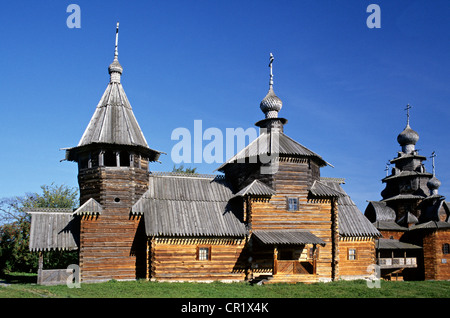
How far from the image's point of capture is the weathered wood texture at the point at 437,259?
123 ft

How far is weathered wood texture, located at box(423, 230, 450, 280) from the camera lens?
3747 centimetres

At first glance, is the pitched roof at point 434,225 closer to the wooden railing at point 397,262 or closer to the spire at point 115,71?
the wooden railing at point 397,262

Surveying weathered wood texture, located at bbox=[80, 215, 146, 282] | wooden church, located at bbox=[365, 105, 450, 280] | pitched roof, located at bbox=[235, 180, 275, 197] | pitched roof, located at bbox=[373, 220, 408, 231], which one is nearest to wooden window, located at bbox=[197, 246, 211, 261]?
weathered wood texture, located at bbox=[80, 215, 146, 282]

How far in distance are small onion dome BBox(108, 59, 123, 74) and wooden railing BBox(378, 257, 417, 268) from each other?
2335 cm

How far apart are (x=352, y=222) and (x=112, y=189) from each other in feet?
52.6

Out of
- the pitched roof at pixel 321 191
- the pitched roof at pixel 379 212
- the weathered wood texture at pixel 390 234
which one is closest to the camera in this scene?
the pitched roof at pixel 321 191

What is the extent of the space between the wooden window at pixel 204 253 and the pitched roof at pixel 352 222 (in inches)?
356

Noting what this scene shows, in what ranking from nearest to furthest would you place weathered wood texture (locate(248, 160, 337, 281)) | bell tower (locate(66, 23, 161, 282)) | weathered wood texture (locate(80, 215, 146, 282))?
weathered wood texture (locate(80, 215, 146, 282)) < bell tower (locate(66, 23, 161, 282)) < weathered wood texture (locate(248, 160, 337, 281))

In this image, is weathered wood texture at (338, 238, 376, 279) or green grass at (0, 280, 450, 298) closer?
green grass at (0, 280, 450, 298)

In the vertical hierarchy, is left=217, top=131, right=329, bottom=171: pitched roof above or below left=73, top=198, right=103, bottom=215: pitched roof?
above

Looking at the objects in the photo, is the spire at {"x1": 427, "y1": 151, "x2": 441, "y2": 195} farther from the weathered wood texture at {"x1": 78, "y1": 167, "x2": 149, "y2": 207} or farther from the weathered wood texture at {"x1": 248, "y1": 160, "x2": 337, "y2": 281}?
the weathered wood texture at {"x1": 78, "y1": 167, "x2": 149, "y2": 207}

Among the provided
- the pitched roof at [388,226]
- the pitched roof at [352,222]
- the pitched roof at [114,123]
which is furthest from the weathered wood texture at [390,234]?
the pitched roof at [114,123]

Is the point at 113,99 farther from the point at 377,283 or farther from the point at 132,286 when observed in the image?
the point at 377,283
